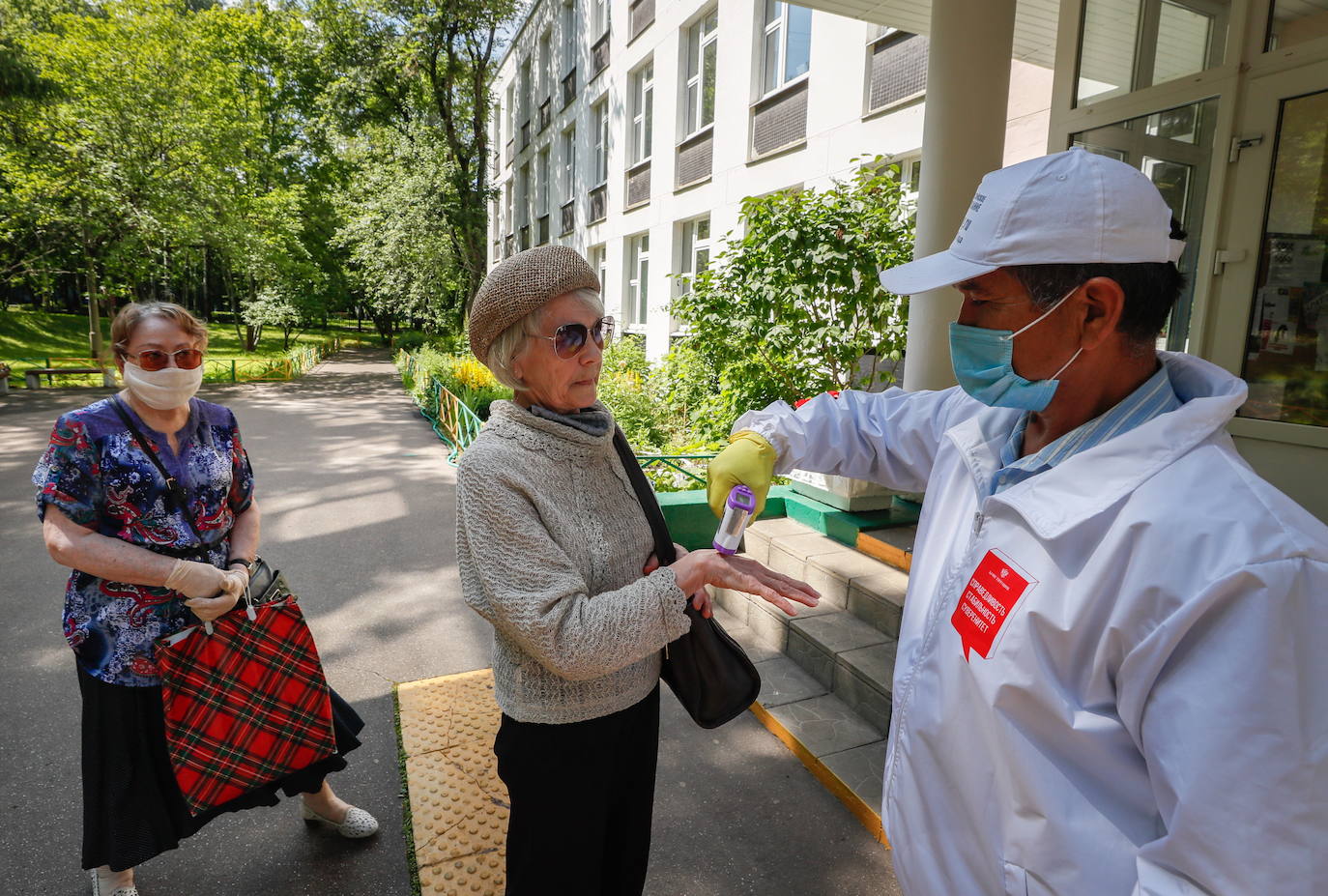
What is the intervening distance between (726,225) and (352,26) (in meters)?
16.0

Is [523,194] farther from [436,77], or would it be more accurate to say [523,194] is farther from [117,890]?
[117,890]

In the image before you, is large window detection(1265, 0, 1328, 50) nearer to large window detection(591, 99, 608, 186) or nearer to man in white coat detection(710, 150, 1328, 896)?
man in white coat detection(710, 150, 1328, 896)

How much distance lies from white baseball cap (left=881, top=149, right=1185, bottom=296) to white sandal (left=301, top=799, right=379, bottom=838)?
294cm

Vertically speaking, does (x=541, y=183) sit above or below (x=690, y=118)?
above

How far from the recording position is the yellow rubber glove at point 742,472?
190cm

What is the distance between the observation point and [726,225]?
1157cm

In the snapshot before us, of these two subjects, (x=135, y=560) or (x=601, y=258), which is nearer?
(x=135, y=560)

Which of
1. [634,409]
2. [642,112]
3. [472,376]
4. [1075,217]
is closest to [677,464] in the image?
[634,409]

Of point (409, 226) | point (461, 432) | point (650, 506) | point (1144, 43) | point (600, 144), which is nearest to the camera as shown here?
point (650, 506)

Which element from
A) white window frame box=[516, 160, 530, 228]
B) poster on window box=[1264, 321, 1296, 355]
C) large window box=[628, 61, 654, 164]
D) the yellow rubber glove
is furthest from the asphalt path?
white window frame box=[516, 160, 530, 228]

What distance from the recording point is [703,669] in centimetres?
194

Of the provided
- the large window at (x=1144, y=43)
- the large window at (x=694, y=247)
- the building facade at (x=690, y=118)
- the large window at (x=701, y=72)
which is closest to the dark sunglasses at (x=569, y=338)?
the large window at (x=1144, y=43)

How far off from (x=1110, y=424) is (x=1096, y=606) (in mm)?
413

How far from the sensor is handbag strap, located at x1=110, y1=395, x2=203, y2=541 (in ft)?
7.66
